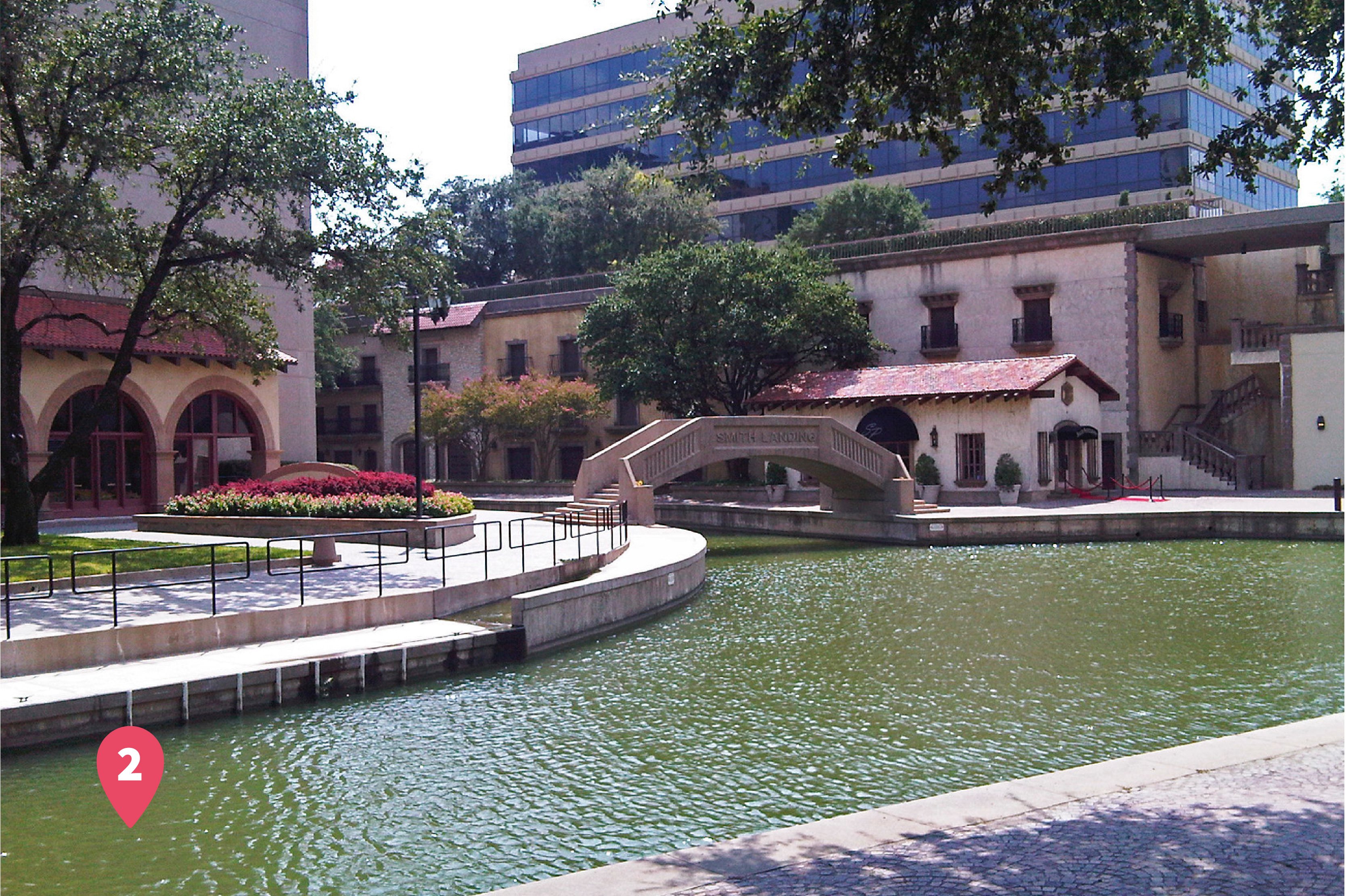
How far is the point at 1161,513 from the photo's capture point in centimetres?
3186

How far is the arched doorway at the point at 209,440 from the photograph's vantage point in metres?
35.3

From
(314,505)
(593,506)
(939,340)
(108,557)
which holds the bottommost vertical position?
(108,557)

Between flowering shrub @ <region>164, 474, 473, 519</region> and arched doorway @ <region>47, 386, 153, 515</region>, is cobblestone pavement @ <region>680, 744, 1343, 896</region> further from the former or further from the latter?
arched doorway @ <region>47, 386, 153, 515</region>

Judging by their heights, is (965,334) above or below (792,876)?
above

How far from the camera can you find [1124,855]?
7121 millimetres

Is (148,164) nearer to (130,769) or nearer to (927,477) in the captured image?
(130,769)

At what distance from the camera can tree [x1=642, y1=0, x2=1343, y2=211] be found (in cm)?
1158

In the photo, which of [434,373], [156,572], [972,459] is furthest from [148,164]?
[434,373]

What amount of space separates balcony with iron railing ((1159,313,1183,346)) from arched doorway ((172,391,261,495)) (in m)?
30.9

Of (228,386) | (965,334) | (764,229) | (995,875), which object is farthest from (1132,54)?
(764,229)

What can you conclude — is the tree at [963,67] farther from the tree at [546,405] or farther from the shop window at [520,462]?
the shop window at [520,462]

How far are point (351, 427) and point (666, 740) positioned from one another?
169 feet

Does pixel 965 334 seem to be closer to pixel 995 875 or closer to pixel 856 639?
pixel 856 639

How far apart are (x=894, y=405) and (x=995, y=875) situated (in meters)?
A: 35.3
